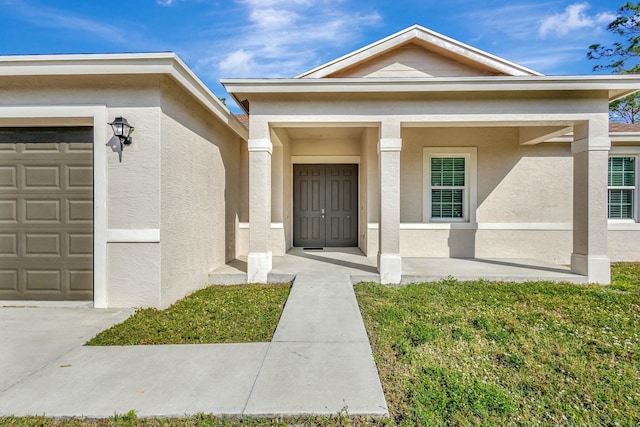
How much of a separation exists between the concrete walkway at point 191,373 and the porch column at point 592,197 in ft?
15.6

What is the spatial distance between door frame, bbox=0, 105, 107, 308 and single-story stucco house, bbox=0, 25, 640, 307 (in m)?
0.02

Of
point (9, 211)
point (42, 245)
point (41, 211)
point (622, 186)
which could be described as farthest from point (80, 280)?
point (622, 186)

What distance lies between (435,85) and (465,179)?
3252 millimetres

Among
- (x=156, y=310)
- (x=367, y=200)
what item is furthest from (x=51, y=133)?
(x=367, y=200)

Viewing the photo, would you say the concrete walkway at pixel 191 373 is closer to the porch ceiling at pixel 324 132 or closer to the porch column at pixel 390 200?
the porch column at pixel 390 200

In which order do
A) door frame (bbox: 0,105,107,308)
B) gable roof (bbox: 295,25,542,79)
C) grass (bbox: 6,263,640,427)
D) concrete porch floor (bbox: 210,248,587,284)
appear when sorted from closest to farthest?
grass (bbox: 6,263,640,427) → door frame (bbox: 0,105,107,308) → concrete porch floor (bbox: 210,248,587,284) → gable roof (bbox: 295,25,542,79)

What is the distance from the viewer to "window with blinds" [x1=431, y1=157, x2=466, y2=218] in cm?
Result: 768

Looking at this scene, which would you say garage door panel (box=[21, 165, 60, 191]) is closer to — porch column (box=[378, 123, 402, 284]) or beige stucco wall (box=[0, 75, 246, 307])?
beige stucco wall (box=[0, 75, 246, 307])

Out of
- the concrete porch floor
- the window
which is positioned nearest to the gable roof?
the window

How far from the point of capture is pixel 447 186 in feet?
25.2

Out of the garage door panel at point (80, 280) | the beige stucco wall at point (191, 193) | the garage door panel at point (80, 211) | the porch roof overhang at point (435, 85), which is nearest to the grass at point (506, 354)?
the beige stucco wall at point (191, 193)

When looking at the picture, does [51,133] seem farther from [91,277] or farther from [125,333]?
[125,333]

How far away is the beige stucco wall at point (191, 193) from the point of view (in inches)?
178

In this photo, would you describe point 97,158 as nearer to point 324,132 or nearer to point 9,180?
point 9,180
